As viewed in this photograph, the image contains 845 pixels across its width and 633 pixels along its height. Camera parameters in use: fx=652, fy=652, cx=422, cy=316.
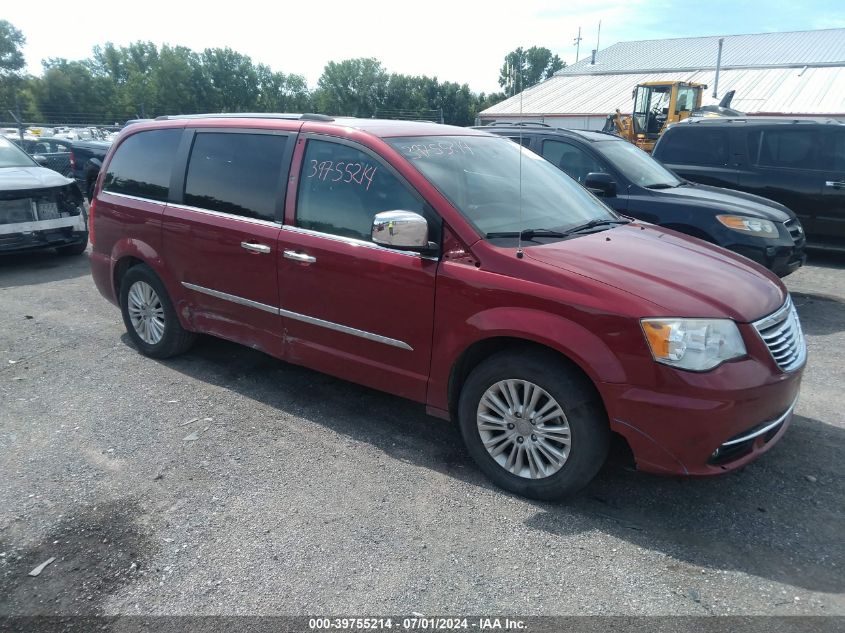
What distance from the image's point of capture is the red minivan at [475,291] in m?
3.02

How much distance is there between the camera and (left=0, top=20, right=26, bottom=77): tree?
226 ft

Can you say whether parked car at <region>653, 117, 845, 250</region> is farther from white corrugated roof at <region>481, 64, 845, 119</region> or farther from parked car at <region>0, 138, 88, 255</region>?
white corrugated roof at <region>481, 64, 845, 119</region>

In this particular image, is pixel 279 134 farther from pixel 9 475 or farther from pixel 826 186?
pixel 826 186

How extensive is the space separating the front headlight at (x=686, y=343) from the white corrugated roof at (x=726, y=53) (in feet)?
134

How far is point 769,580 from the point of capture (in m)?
2.78

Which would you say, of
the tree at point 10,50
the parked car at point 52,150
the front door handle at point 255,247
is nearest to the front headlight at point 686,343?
the front door handle at point 255,247

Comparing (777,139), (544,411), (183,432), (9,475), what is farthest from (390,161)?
(777,139)

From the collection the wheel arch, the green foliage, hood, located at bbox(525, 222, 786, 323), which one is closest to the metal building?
the green foliage

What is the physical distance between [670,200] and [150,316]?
513 centimetres

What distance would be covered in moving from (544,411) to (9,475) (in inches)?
117

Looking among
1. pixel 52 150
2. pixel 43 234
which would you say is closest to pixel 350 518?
pixel 43 234

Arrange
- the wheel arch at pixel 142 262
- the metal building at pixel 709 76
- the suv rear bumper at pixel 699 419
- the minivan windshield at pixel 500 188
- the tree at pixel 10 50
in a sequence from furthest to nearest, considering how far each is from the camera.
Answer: the tree at pixel 10 50 < the metal building at pixel 709 76 < the wheel arch at pixel 142 262 < the minivan windshield at pixel 500 188 < the suv rear bumper at pixel 699 419

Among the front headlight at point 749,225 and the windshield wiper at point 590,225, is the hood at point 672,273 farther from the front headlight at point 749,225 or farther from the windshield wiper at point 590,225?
the front headlight at point 749,225

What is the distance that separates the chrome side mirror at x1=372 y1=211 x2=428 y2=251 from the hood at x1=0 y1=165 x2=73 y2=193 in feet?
22.9
